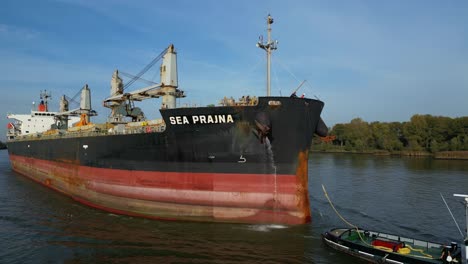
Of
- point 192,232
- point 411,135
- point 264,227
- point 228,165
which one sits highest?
point 411,135

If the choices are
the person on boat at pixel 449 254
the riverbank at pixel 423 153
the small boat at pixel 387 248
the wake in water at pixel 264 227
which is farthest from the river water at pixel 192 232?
the riverbank at pixel 423 153

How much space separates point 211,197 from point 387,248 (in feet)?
20.4

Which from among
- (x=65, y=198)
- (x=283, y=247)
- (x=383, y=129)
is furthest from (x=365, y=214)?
(x=383, y=129)

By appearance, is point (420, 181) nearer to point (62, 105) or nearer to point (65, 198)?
point (65, 198)

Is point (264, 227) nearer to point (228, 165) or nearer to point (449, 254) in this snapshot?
point (228, 165)

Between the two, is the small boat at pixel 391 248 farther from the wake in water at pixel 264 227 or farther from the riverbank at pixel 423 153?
the riverbank at pixel 423 153

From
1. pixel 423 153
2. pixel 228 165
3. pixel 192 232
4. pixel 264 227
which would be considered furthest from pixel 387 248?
pixel 423 153

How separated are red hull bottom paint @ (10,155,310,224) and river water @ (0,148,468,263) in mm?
403

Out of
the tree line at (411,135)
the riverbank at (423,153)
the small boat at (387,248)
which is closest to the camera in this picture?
the small boat at (387,248)

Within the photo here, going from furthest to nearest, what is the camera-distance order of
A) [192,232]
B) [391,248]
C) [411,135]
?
[411,135] → [192,232] → [391,248]

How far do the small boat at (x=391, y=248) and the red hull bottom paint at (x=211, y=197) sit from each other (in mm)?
1946

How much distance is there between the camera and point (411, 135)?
6297 cm

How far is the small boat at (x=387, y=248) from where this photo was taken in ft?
29.1

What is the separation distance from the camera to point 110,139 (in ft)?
52.9
